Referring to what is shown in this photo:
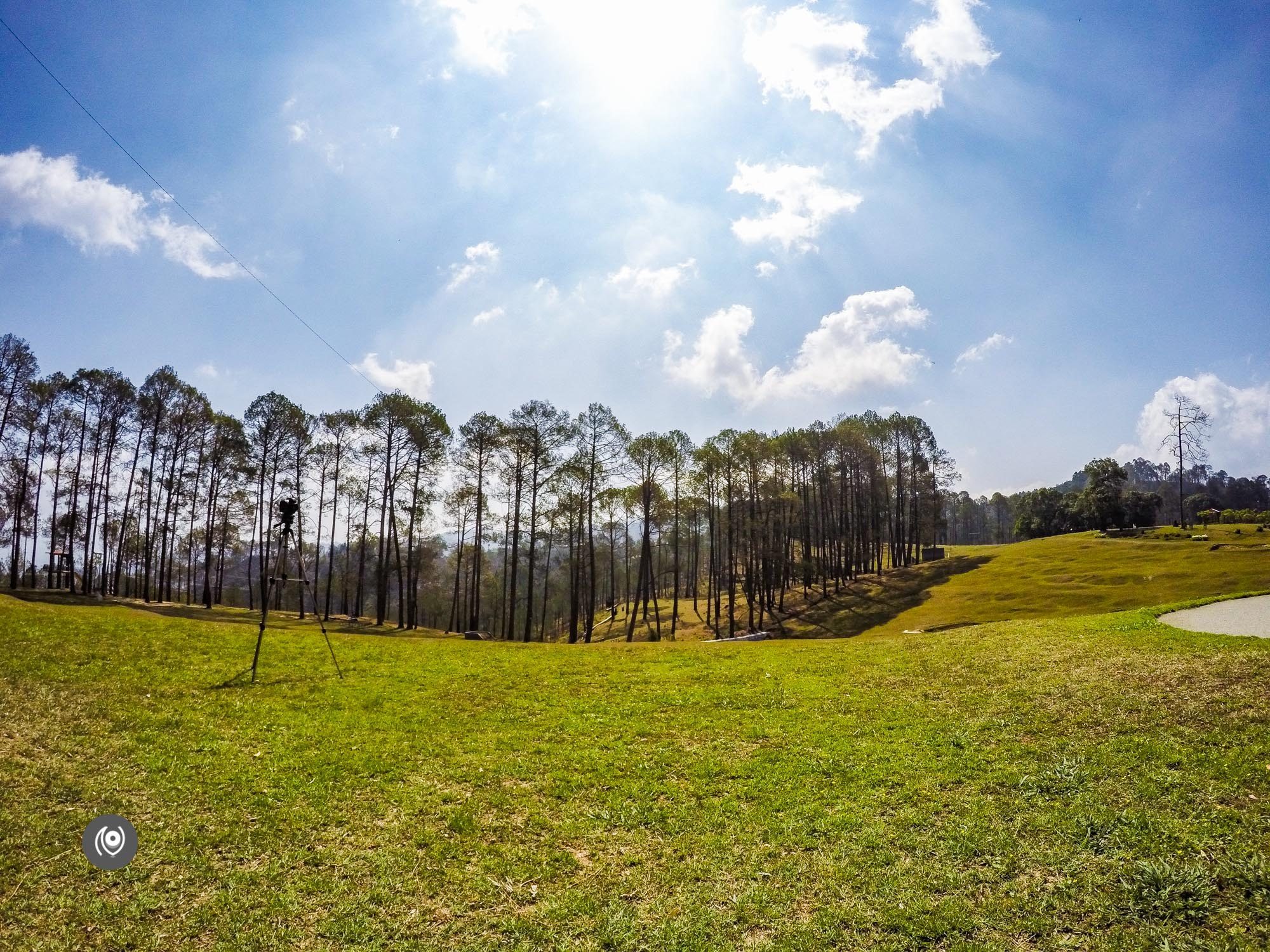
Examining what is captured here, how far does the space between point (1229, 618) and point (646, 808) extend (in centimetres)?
2492

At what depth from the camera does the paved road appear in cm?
1844

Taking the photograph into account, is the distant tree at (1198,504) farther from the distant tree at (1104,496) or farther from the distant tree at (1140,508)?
the distant tree at (1104,496)

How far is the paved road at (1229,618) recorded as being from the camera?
60.5 feet

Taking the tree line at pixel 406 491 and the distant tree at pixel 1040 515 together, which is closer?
the tree line at pixel 406 491

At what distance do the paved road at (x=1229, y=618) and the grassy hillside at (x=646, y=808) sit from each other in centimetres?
313

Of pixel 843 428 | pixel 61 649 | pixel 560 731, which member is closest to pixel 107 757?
pixel 560 731

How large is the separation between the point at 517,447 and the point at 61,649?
31.4 m

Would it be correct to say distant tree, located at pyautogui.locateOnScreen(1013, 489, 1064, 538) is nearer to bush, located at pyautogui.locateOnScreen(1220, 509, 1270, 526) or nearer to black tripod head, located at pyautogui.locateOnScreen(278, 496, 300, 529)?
bush, located at pyautogui.locateOnScreen(1220, 509, 1270, 526)

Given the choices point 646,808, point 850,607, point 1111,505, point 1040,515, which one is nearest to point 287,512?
point 646,808

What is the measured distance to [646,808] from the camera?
9.78 m

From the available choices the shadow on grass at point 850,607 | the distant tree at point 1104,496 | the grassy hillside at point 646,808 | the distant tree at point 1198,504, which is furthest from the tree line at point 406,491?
the distant tree at point 1198,504

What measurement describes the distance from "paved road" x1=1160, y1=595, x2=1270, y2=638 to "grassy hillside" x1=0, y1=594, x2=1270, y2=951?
3.13 m

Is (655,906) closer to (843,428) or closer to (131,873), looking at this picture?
(131,873)

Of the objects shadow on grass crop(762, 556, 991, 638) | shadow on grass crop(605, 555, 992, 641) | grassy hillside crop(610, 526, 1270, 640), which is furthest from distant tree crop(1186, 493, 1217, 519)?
shadow on grass crop(762, 556, 991, 638)
